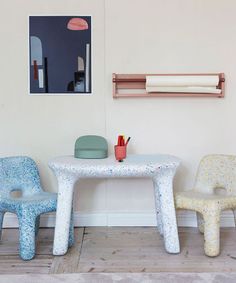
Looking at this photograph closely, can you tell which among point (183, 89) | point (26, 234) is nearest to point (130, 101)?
point (183, 89)

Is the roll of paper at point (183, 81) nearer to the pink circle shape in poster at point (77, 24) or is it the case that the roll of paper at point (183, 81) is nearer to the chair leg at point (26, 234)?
the pink circle shape in poster at point (77, 24)

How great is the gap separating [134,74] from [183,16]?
0.62 m

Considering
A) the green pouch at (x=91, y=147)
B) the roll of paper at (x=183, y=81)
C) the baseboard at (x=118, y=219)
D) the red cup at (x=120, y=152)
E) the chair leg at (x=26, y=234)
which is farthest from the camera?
the baseboard at (x=118, y=219)

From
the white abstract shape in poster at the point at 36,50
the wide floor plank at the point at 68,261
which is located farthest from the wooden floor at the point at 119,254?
the white abstract shape in poster at the point at 36,50

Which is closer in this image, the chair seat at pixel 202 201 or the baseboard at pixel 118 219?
the chair seat at pixel 202 201

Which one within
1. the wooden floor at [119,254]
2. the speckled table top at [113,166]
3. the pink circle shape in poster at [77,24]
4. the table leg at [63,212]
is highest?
the pink circle shape in poster at [77,24]

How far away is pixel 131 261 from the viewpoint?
2309mm

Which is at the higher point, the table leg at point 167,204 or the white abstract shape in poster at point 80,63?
the white abstract shape in poster at point 80,63

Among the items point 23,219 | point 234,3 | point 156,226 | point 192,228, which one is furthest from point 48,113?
point 234,3

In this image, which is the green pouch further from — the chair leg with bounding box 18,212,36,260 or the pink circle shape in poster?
the pink circle shape in poster

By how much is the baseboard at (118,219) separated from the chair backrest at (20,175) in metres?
0.42

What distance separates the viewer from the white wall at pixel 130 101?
288 cm

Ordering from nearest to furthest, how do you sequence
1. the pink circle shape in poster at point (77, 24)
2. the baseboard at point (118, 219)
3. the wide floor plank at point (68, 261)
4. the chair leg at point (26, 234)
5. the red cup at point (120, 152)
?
the wide floor plank at point (68, 261)
the chair leg at point (26, 234)
the red cup at point (120, 152)
the pink circle shape in poster at point (77, 24)
the baseboard at point (118, 219)

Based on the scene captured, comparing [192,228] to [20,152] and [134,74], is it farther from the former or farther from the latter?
[20,152]
